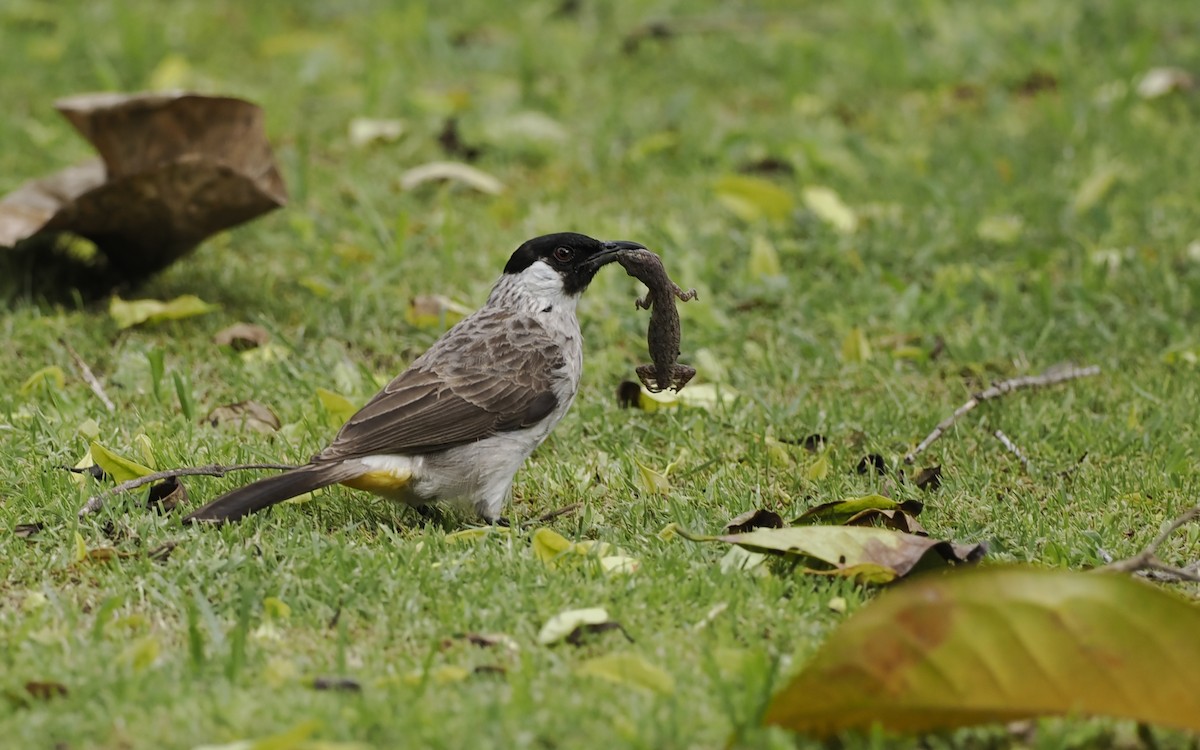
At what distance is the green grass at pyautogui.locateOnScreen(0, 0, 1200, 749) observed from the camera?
3.71 meters

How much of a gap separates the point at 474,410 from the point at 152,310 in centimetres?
216

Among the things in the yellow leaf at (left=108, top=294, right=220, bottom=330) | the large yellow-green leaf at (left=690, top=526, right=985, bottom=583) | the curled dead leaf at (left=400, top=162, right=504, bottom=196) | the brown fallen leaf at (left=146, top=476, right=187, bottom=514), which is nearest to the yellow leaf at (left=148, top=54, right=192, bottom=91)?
the curled dead leaf at (left=400, top=162, right=504, bottom=196)

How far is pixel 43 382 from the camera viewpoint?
585 centimetres

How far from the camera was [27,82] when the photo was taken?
923 cm

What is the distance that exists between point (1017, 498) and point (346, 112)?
5463mm

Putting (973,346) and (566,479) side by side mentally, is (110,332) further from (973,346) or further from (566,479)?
(973,346)

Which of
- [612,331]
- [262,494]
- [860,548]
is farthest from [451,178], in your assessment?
[860,548]

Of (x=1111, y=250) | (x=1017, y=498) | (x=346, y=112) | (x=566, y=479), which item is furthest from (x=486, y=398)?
(x=346, y=112)

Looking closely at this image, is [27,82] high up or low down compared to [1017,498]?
up

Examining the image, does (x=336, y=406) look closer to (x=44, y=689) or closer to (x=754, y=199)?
(x=44, y=689)

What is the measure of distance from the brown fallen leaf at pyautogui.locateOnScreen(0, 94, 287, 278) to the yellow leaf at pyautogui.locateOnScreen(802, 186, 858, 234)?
2.88m

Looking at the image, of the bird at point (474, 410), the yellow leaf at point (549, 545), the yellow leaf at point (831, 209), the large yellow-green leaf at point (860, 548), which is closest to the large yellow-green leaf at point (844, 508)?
the large yellow-green leaf at point (860, 548)

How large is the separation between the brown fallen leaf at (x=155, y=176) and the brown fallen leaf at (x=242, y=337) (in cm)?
58

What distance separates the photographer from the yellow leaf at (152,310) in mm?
6465
